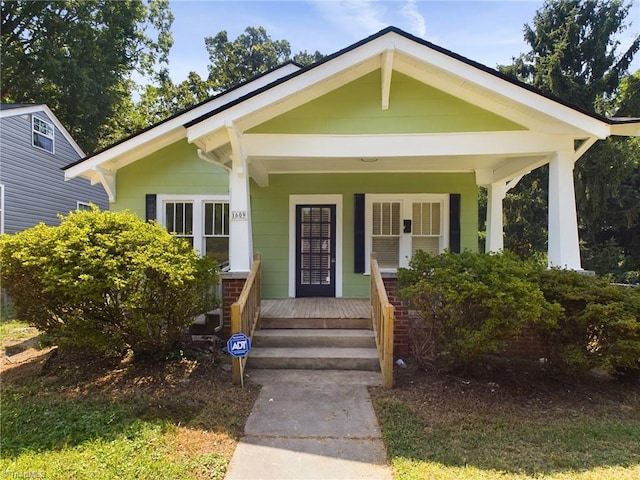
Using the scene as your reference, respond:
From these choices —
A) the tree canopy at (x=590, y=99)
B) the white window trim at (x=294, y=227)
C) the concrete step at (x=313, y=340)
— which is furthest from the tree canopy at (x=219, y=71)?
the concrete step at (x=313, y=340)

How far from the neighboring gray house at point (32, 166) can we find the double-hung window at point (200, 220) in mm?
6250

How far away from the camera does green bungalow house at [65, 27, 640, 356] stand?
5422 millimetres

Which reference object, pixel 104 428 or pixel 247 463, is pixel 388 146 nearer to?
pixel 247 463

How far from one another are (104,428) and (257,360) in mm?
1959

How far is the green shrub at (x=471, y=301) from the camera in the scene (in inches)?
163

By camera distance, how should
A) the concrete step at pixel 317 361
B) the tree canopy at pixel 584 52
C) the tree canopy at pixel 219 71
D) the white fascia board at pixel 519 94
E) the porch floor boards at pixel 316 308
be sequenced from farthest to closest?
the tree canopy at pixel 219 71
the tree canopy at pixel 584 52
the porch floor boards at pixel 316 308
the white fascia board at pixel 519 94
the concrete step at pixel 317 361

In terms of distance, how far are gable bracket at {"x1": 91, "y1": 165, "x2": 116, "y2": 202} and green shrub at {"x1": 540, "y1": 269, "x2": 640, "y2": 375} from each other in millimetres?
7621

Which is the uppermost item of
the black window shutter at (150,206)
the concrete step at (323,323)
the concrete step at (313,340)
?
the black window shutter at (150,206)

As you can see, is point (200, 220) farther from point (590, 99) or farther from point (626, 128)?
point (590, 99)

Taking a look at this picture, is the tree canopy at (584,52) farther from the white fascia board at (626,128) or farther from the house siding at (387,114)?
the house siding at (387,114)

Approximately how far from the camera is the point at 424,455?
10.3 feet

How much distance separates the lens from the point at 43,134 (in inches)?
527

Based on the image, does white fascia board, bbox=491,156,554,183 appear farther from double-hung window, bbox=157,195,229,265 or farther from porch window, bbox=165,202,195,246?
porch window, bbox=165,202,195,246

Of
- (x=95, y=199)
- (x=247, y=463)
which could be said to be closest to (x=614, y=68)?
(x=247, y=463)
